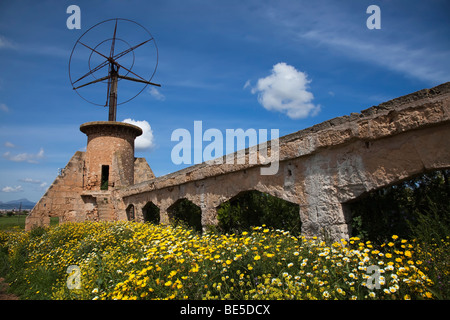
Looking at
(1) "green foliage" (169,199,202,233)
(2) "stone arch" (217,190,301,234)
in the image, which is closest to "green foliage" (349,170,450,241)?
(2) "stone arch" (217,190,301,234)

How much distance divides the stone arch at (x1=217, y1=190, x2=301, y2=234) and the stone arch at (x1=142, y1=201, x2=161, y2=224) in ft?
16.4

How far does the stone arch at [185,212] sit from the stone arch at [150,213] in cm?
183

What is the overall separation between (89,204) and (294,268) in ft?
54.1

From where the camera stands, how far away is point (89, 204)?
678 inches

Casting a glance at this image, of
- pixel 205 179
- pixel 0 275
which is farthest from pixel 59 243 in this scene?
pixel 205 179

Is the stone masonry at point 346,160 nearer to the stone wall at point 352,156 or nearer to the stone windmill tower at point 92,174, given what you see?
the stone wall at point 352,156

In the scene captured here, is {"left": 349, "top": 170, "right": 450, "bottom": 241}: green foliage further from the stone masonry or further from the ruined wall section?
the ruined wall section

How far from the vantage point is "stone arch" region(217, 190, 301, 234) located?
6008mm

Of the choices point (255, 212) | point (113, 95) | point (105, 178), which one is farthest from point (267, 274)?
point (113, 95)

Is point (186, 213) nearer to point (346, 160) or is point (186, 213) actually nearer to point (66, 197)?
point (346, 160)

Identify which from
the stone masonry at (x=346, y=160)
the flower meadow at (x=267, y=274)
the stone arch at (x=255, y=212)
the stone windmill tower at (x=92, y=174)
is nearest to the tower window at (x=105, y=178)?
the stone windmill tower at (x=92, y=174)

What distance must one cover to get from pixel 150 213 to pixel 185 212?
262cm

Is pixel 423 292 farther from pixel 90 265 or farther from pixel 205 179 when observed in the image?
pixel 205 179

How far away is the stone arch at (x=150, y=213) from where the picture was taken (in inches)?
448
